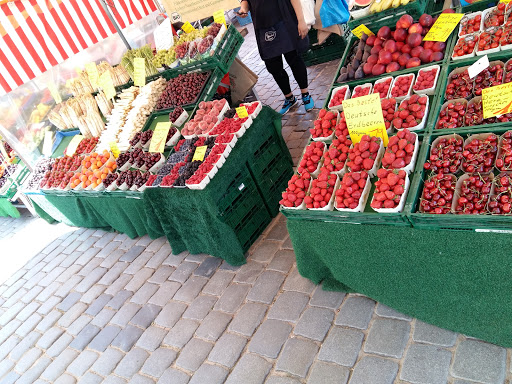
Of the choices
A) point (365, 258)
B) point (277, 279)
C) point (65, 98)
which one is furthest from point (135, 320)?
point (65, 98)

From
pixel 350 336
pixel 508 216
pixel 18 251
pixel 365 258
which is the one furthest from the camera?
pixel 18 251

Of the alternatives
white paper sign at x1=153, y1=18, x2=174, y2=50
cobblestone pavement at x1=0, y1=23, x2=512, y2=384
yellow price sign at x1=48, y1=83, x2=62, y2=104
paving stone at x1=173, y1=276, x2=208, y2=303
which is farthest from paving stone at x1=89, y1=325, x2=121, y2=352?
yellow price sign at x1=48, y1=83, x2=62, y2=104

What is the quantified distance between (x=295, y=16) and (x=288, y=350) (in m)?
4.42

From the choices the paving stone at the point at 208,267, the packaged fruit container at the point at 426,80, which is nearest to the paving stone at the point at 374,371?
the paving stone at the point at 208,267

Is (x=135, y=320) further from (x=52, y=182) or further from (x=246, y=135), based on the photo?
(x=52, y=182)

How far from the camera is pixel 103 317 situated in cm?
411

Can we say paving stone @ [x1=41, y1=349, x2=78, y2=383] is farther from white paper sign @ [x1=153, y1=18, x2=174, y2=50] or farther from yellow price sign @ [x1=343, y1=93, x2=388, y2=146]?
white paper sign @ [x1=153, y1=18, x2=174, y2=50]

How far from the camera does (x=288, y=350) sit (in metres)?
2.91

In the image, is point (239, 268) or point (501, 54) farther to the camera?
point (239, 268)

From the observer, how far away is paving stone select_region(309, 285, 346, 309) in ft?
10.2

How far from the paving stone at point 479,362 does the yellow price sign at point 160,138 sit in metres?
3.58

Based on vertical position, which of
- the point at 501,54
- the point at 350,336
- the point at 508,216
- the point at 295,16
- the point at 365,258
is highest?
the point at 295,16

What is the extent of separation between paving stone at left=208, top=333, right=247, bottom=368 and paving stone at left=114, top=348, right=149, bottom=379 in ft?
2.36

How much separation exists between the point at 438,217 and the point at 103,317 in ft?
12.0
